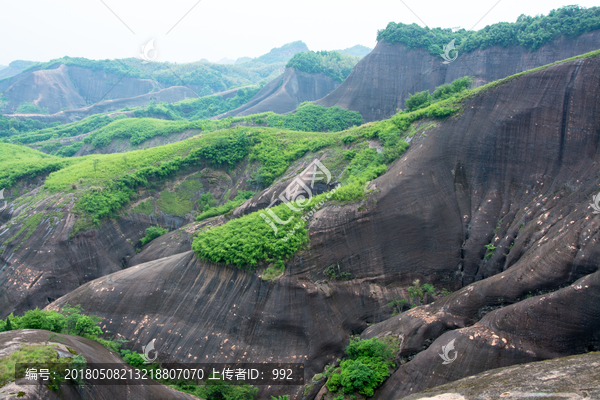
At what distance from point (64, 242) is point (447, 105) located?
2332 centimetres

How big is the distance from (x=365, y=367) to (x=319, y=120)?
35.8m

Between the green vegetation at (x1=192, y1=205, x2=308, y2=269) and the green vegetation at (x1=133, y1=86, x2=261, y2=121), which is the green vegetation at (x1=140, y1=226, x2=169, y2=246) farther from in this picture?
the green vegetation at (x1=133, y1=86, x2=261, y2=121)

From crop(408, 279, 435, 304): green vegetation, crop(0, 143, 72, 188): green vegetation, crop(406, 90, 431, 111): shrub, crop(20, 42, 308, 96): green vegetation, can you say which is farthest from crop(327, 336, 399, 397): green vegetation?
crop(20, 42, 308, 96): green vegetation

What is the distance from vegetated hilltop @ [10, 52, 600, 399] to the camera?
41.2ft

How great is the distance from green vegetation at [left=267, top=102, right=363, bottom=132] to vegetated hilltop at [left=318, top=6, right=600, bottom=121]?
199 centimetres

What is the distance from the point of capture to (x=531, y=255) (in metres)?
12.2

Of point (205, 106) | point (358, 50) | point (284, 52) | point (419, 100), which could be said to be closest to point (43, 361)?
point (419, 100)

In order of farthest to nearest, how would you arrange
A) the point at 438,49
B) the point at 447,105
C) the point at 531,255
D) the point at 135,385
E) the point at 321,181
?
the point at 438,49 → the point at 321,181 → the point at 447,105 → the point at 531,255 → the point at 135,385

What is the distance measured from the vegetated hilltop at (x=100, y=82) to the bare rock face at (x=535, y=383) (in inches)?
3007

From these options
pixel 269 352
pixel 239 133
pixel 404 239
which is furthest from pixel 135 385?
pixel 239 133

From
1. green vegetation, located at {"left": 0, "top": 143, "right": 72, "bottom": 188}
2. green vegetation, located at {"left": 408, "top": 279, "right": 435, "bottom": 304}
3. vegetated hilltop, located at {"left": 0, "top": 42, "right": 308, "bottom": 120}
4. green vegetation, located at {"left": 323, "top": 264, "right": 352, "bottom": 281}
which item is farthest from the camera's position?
vegetated hilltop, located at {"left": 0, "top": 42, "right": 308, "bottom": 120}

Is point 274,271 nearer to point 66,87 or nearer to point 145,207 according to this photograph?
point 145,207

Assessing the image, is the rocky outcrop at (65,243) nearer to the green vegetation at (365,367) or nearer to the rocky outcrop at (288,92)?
the green vegetation at (365,367)

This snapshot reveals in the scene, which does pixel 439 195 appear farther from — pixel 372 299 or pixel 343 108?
pixel 343 108
